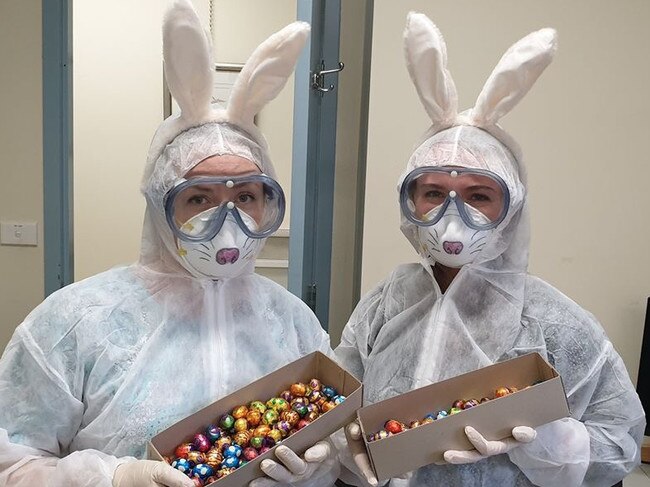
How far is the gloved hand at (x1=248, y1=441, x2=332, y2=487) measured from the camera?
94 centimetres

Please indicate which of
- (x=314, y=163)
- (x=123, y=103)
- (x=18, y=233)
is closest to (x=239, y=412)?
(x=314, y=163)

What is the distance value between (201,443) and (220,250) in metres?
0.35

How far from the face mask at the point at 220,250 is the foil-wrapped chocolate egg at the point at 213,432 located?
0.29m

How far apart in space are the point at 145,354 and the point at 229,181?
0.37m

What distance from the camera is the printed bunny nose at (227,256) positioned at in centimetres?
109

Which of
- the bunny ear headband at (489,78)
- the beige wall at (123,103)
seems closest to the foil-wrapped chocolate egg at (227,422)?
the bunny ear headband at (489,78)

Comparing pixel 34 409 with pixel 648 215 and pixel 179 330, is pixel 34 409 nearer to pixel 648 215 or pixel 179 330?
pixel 179 330

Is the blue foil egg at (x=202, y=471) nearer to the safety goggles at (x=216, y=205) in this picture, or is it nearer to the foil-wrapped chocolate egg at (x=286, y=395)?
the foil-wrapped chocolate egg at (x=286, y=395)

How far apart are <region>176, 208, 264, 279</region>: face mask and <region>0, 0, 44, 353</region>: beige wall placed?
3.76 ft

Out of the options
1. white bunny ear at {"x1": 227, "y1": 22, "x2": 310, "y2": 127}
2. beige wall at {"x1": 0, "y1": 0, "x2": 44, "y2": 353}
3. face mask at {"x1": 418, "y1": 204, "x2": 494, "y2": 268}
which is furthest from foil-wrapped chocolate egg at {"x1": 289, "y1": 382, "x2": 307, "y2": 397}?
beige wall at {"x1": 0, "y1": 0, "x2": 44, "y2": 353}

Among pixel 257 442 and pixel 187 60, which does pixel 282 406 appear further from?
pixel 187 60

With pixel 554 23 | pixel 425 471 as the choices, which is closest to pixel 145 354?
pixel 425 471

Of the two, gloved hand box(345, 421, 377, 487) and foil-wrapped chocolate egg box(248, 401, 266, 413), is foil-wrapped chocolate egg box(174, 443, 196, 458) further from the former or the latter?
gloved hand box(345, 421, 377, 487)

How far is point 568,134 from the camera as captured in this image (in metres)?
2.24
